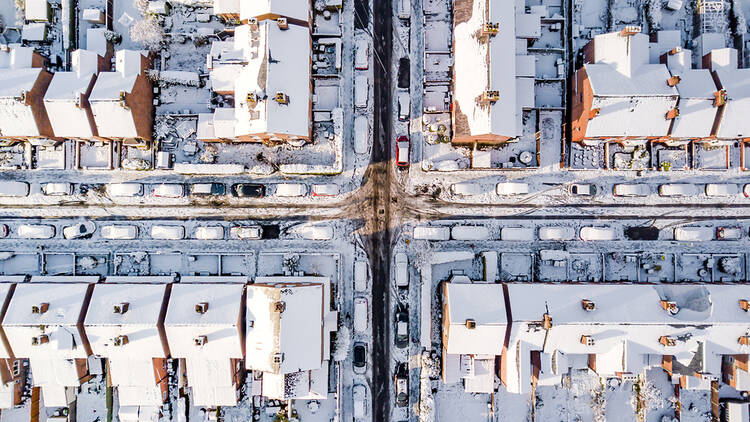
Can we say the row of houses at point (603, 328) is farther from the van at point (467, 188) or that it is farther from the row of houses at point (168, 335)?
the row of houses at point (168, 335)

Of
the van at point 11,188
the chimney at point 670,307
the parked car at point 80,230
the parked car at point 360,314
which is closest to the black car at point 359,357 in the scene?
the parked car at point 360,314

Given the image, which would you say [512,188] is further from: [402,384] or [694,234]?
[402,384]

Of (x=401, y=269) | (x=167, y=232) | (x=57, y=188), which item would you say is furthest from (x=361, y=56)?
(x=57, y=188)

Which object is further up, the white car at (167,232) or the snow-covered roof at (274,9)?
the snow-covered roof at (274,9)

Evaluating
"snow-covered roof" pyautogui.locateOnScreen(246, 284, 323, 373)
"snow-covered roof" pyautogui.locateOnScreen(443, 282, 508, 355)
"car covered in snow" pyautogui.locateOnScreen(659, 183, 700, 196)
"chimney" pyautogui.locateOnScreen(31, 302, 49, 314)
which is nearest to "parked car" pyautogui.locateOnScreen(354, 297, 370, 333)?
"snow-covered roof" pyautogui.locateOnScreen(246, 284, 323, 373)

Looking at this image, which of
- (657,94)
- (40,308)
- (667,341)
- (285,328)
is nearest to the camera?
(285,328)

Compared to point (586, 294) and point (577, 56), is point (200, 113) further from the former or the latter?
point (586, 294)

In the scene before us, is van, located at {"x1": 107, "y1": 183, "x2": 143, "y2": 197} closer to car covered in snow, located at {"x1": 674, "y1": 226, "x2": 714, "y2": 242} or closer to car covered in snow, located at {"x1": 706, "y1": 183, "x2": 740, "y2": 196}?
car covered in snow, located at {"x1": 674, "y1": 226, "x2": 714, "y2": 242}
